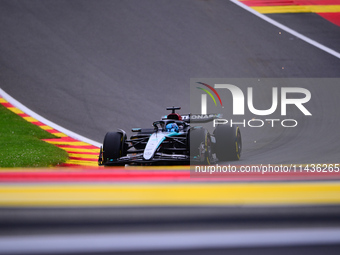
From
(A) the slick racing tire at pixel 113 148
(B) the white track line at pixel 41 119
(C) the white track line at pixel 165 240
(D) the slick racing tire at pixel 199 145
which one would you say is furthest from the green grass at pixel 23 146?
(C) the white track line at pixel 165 240

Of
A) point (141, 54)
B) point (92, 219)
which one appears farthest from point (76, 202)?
point (141, 54)

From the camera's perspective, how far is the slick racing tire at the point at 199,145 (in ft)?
23.2

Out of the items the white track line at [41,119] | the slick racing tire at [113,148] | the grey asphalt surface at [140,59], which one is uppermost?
the grey asphalt surface at [140,59]

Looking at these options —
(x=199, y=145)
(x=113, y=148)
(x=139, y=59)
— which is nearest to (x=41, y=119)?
(x=113, y=148)

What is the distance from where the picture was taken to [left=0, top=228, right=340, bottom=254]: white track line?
1729mm

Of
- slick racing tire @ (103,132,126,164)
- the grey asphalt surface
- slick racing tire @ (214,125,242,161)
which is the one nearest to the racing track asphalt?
the grey asphalt surface

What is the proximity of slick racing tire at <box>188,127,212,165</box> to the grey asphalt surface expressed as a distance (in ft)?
9.06

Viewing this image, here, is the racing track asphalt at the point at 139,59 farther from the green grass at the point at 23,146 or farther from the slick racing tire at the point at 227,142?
the slick racing tire at the point at 227,142

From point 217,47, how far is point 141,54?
9.23ft

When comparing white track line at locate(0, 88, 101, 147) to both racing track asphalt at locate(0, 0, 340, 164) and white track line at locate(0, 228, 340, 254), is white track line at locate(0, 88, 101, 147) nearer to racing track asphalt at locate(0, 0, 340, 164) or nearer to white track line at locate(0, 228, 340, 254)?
racing track asphalt at locate(0, 0, 340, 164)

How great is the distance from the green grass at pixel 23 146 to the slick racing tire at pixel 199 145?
2.48 meters

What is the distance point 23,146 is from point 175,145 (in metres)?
3.19

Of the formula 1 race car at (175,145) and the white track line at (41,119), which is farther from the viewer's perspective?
the white track line at (41,119)

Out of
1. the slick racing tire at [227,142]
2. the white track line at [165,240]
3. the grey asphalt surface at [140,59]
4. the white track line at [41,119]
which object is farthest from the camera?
the grey asphalt surface at [140,59]
